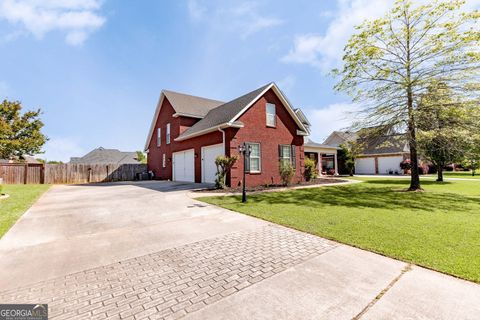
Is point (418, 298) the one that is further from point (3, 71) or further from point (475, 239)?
point (3, 71)

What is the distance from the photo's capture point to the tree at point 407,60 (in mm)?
9914

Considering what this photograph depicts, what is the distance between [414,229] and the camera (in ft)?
15.7

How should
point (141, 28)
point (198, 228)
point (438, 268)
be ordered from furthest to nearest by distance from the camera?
point (141, 28), point (198, 228), point (438, 268)

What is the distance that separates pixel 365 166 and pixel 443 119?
70.1ft

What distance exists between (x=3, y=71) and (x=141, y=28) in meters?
9.79

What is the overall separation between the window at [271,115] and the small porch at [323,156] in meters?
8.86

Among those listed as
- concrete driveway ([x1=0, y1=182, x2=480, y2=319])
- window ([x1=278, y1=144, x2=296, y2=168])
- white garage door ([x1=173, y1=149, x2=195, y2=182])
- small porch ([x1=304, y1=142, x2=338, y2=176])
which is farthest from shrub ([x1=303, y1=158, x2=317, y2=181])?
concrete driveway ([x1=0, y1=182, x2=480, y2=319])

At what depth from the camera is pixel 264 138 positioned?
1393 cm

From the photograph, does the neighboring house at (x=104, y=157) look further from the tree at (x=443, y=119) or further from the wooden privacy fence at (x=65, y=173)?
the tree at (x=443, y=119)

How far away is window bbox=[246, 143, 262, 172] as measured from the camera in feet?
43.6

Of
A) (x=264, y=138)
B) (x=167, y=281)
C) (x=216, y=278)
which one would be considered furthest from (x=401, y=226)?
(x=264, y=138)

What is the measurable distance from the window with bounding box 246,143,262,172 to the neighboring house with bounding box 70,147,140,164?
35.3 meters

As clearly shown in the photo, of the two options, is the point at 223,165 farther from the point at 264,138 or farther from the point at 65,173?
the point at 65,173

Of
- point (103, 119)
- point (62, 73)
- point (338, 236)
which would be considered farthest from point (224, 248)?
point (103, 119)
